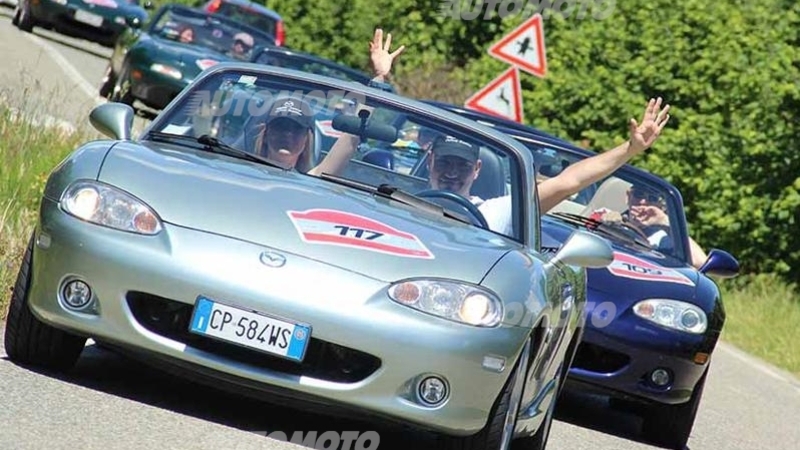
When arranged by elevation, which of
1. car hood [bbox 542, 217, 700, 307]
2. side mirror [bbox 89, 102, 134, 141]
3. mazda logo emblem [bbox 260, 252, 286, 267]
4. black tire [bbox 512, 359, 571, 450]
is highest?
mazda logo emblem [bbox 260, 252, 286, 267]

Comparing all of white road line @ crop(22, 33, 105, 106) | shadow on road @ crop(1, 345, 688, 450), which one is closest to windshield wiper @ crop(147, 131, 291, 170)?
shadow on road @ crop(1, 345, 688, 450)

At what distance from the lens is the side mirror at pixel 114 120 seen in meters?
8.21

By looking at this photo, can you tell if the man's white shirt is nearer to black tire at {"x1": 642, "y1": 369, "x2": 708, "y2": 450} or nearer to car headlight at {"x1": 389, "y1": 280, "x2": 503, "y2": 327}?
car headlight at {"x1": 389, "y1": 280, "x2": 503, "y2": 327}

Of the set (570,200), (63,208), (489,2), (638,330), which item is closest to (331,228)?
(63,208)

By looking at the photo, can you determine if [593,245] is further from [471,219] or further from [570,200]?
[570,200]

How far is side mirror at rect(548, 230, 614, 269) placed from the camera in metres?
7.99

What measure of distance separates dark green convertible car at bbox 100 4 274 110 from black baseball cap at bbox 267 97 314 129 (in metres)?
13.7

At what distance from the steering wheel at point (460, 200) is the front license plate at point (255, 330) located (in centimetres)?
135

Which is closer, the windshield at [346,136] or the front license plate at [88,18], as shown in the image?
the windshield at [346,136]

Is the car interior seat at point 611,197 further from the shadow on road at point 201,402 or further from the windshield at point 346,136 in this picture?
the shadow on road at point 201,402

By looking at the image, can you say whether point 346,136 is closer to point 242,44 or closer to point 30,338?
point 30,338

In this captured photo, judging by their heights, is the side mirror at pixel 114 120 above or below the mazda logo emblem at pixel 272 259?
below

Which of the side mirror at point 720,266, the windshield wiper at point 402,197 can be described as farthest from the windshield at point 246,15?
the windshield wiper at point 402,197

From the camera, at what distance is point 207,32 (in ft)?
89.9
